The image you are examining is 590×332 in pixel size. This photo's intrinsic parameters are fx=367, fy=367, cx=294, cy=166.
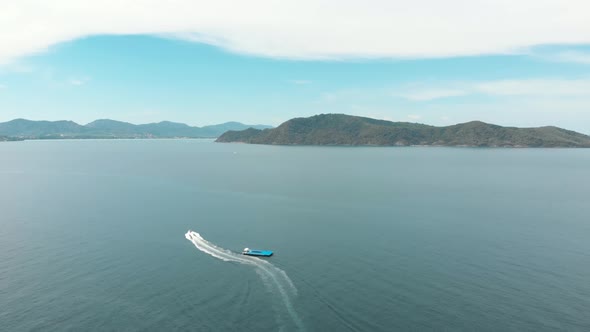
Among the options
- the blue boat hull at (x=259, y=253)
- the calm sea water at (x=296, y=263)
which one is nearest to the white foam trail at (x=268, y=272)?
the calm sea water at (x=296, y=263)

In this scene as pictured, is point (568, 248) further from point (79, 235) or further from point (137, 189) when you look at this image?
point (137, 189)

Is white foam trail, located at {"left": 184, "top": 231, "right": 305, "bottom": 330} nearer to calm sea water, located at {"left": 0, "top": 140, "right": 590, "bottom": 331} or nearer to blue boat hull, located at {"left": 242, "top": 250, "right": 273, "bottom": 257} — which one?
calm sea water, located at {"left": 0, "top": 140, "right": 590, "bottom": 331}

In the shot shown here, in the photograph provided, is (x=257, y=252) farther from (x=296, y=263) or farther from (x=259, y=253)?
(x=296, y=263)

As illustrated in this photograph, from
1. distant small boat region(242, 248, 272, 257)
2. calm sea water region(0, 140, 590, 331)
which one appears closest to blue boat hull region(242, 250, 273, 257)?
distant small boat region(242, 248, 272, 257)

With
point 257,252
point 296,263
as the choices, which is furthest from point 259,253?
point 296,263

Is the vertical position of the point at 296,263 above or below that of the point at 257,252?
below

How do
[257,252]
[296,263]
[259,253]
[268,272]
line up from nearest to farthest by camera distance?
1. [268,272]
2. [296,263]
3. [259,253]
4. [257,252]

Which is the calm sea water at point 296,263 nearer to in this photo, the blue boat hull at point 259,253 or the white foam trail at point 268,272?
the white foam trail at point 268,272

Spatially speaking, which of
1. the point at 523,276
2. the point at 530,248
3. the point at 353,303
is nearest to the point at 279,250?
the point at 353,303

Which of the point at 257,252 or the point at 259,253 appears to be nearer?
the point at 259,253
